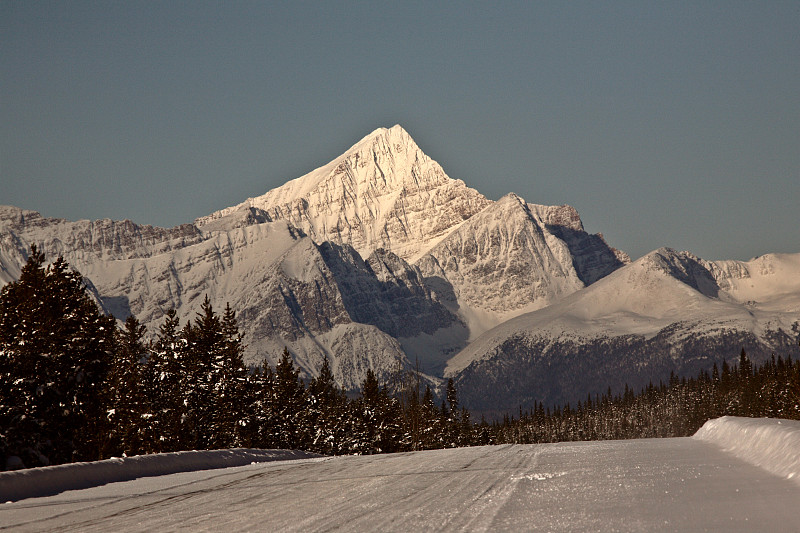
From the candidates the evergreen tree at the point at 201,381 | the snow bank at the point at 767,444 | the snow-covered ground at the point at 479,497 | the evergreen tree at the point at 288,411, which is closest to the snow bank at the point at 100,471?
the snow-covered ground at the point at 479,497

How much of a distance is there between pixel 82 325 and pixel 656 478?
38526 mm

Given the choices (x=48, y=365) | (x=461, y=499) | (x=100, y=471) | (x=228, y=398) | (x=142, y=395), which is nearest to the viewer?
(x=461, y=499)

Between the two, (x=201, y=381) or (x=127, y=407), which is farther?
(x=201, y=381)

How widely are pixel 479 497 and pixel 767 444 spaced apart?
7.27m

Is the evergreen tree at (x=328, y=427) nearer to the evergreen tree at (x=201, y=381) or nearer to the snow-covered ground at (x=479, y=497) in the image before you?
the evergreen tree at (x=201, y=381)

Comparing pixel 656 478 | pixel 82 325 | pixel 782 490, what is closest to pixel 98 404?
pixel 82 325

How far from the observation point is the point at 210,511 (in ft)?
51.8

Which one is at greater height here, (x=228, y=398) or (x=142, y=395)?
(x=142, y=395)

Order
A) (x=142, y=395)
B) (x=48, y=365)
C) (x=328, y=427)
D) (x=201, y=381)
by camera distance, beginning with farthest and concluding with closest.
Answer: (x=328, y=427), (x=201, y=381), (x=142, y=395), (x=48, y=365)

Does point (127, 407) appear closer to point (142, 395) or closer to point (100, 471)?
point (142, 395)

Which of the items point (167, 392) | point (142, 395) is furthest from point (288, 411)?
point (142, 395)

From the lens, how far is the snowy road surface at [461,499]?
43.0ft

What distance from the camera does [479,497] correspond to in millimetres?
15891

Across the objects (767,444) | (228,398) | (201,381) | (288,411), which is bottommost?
(767,444)
